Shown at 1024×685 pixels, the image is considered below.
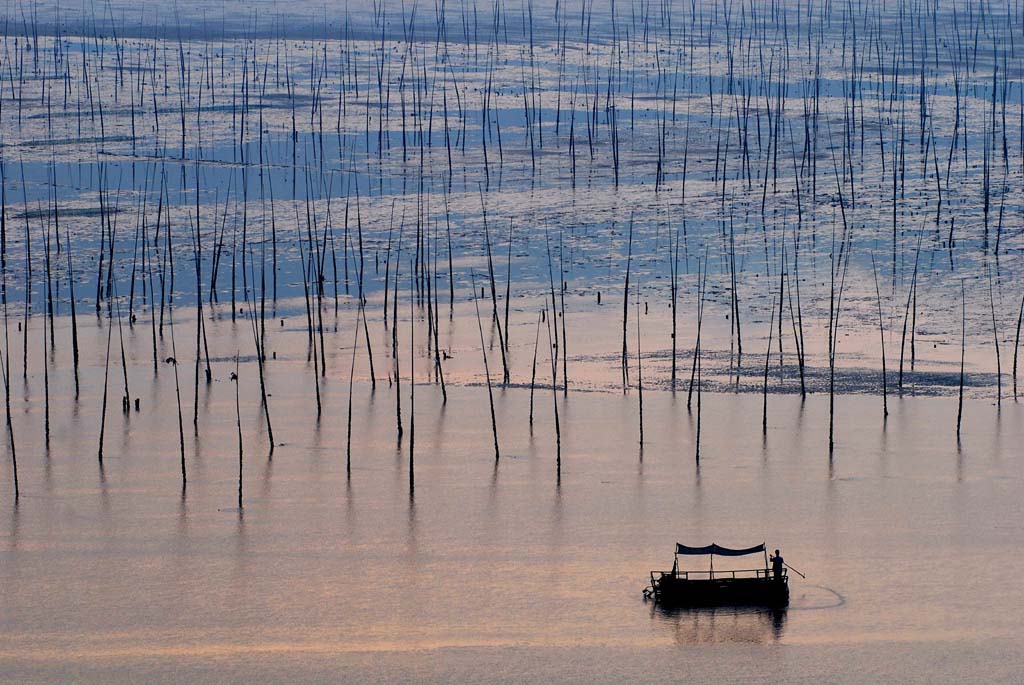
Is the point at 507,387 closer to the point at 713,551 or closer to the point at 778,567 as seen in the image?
the point at 713,551

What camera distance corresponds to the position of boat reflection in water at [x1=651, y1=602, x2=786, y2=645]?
21469 millimetres

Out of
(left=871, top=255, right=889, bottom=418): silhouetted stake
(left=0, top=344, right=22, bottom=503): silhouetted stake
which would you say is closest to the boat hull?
(left=871, top=255, right=889, bottom=418): silhouetted stake

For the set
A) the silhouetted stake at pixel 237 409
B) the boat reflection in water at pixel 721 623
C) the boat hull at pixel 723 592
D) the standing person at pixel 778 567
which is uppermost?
the silhouetted stake at pixel 237 409

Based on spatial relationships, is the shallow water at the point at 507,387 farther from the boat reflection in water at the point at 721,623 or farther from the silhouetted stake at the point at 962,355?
the silhouetted stake at the point at 962,355

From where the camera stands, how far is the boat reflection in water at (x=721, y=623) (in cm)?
2147

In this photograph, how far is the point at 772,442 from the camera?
2948cm

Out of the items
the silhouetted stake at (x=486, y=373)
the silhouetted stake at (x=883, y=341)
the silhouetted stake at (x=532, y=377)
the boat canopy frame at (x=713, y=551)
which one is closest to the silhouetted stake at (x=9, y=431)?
the silhouetted stake at (x=486, y=373)

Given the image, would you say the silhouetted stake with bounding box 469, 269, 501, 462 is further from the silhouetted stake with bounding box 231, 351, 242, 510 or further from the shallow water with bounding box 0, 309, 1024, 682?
the silhouetted stake with bounding box 231, 351, 242, 510

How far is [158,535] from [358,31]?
198ft

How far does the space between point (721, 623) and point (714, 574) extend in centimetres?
144

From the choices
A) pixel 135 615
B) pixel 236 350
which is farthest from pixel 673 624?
pixel 236 350

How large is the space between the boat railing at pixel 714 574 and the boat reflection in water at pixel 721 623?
0.38 metres

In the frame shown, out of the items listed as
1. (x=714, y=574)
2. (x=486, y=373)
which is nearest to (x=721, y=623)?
(x=714, y=574)

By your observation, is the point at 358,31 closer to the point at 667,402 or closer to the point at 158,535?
the point at 667,402
